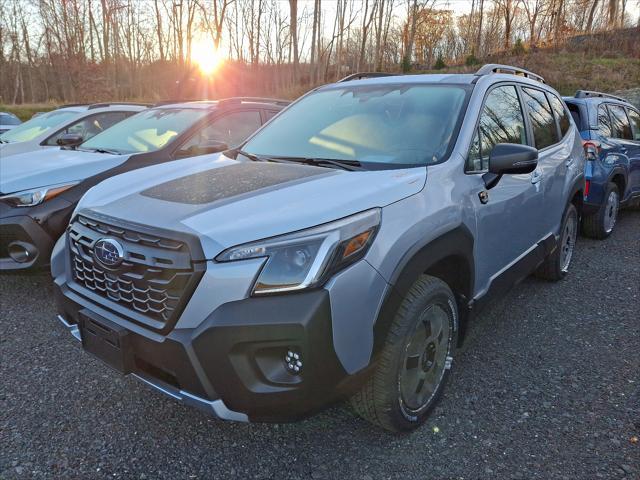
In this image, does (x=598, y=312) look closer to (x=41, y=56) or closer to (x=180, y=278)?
(x=180, y=278)

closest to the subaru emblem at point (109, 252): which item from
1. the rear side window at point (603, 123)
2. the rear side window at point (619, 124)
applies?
the rear side window at point (603, 123)

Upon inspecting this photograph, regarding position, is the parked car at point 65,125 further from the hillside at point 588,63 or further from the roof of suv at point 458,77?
the hillside at point 588,63

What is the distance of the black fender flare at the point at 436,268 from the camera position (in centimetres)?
193

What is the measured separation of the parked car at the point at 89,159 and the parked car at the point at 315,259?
1.27 meters

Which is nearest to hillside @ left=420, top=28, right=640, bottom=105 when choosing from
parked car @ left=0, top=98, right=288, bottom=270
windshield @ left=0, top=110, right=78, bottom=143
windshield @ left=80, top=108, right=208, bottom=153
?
parked car @ left=0, top=98, right=288, bottom=270

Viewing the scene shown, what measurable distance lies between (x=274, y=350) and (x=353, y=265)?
43 centimetres

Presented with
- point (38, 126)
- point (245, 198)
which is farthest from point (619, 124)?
point (38, 126)

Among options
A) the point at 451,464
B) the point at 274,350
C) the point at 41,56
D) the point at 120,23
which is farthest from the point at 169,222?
the point at 41,56

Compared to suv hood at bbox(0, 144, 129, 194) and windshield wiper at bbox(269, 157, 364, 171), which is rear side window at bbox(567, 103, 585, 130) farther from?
suv hood at bbox(0, 144, 129, 194)

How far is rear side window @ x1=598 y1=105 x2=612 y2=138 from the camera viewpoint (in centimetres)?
576

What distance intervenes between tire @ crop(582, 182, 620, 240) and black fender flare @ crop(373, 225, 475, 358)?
3984mm

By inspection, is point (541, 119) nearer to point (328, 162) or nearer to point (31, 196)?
point (328, 162)

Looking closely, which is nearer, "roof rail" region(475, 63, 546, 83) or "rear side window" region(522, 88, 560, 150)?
"roof rail" region(475, 63, 546, 83)

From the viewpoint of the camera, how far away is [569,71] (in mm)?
21078
